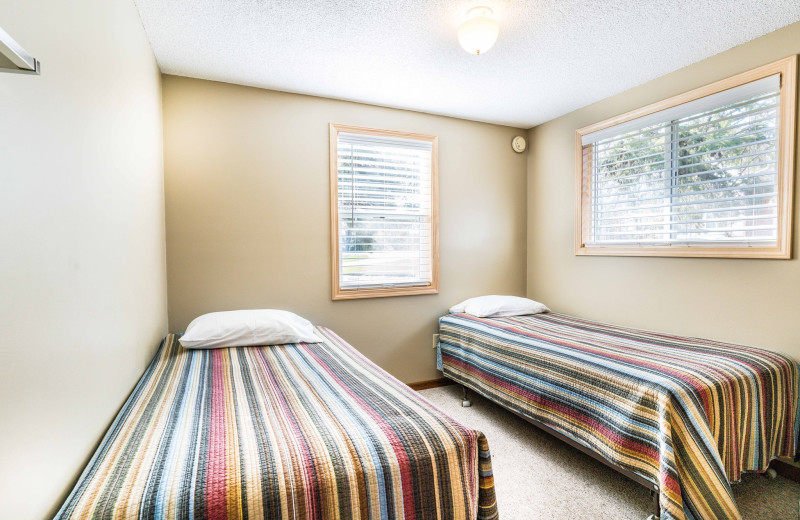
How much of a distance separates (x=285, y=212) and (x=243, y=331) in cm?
101

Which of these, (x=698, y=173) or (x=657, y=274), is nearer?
(x=698, y=173)

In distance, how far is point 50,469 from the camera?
898 millimetres

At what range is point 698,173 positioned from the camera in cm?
249

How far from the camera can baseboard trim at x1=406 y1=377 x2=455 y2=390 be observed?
3413 mm

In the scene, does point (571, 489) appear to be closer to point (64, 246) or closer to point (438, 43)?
point (64, 246)

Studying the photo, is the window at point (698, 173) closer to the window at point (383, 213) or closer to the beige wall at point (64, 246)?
the window at point (383, 213)

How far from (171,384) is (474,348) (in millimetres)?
2023

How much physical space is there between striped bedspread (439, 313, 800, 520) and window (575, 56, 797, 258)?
67 cm

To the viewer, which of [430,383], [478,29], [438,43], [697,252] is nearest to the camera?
[478,29]

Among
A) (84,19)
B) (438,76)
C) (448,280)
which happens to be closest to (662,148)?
(438,76)

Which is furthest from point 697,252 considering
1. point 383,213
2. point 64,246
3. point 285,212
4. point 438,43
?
point 64,246

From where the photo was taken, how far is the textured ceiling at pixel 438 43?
6.28 feet

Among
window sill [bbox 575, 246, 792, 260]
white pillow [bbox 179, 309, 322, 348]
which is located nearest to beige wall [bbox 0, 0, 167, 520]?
white pillow [bbox 179, 309, 322, 348]

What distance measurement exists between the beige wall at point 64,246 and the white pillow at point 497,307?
7.89ft
